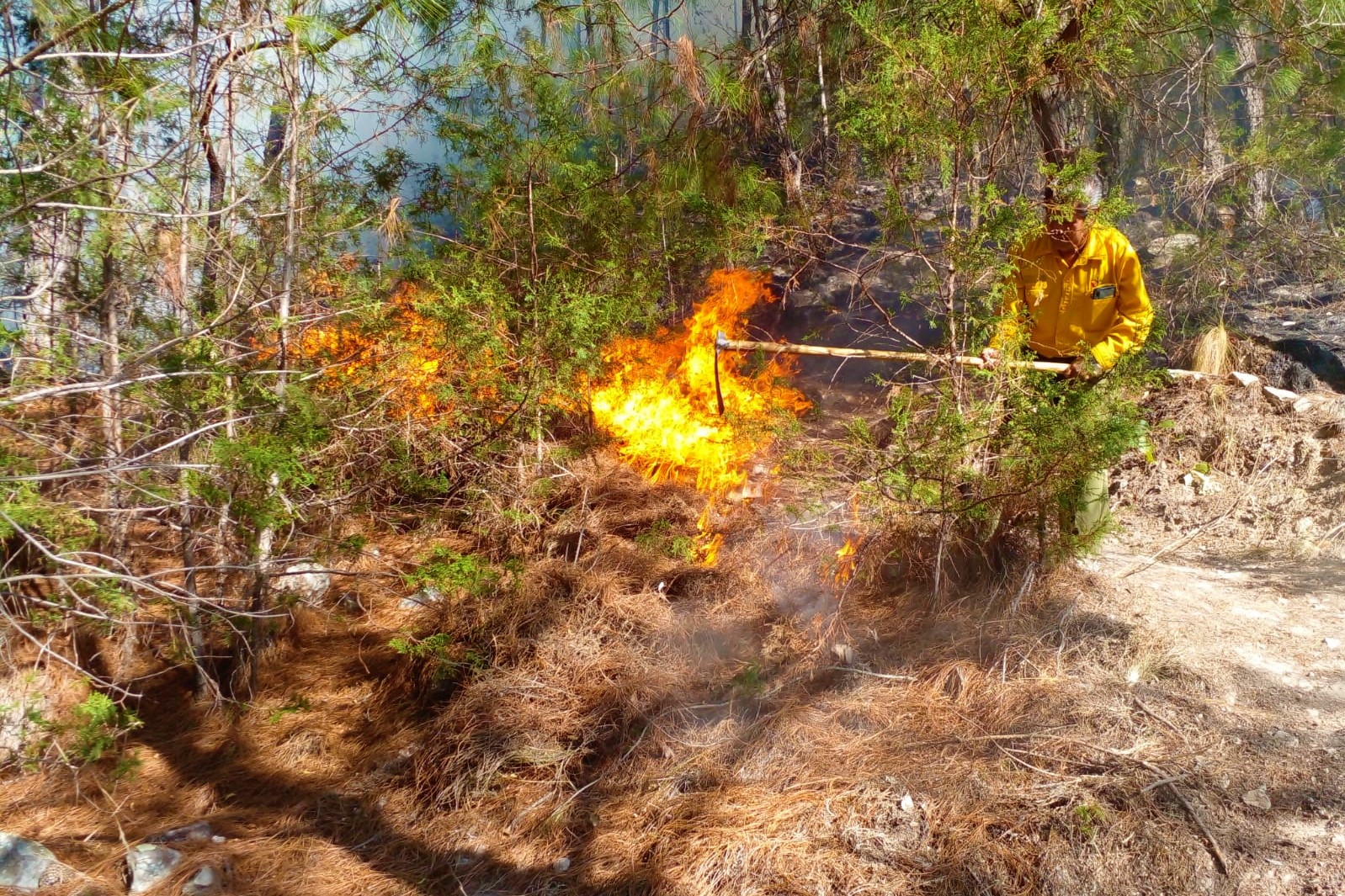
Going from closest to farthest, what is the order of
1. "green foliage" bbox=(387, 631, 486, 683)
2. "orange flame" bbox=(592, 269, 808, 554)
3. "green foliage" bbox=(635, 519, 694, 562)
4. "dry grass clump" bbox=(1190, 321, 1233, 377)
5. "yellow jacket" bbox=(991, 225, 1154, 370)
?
"yellow jacket" bbox=(991, 225, 1154, 370)
"green foliage" bbox=(387, 631, 486, 683)
"green foliage" bbox=(635, 519, 694, 562)
"orange flame" bbox=(592, 269, 808, 554)
"dry grass clump" bbox=(1190, 321, 1233, 377)

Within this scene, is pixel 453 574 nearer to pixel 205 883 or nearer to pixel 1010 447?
pixel 205 883

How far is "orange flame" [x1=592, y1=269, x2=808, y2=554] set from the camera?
5.76 metres

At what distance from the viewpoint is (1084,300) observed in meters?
4.08

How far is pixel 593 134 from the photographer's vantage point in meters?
6.21

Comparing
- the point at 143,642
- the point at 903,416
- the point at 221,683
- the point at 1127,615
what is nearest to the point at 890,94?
the point at 903,416

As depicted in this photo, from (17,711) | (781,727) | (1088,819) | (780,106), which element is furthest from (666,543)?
(780,106)

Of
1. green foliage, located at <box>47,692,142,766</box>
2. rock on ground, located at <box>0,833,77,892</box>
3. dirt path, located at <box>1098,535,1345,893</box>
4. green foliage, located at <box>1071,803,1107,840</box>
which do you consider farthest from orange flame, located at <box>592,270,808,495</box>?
rock on ground, located at <box>0,833,77,892</box>

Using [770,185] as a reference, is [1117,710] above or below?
below

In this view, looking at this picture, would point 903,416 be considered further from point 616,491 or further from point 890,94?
→ point 616,491

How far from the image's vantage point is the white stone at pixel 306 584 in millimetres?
5004

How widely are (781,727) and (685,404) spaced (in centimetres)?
292

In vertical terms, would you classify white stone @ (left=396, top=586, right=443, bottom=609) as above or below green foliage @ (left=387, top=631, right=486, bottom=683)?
above

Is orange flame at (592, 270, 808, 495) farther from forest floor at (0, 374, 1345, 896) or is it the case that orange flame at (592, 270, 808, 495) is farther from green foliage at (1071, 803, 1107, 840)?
green foliage at (1071, 803, 1107, 840)

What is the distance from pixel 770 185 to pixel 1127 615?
169 inches
